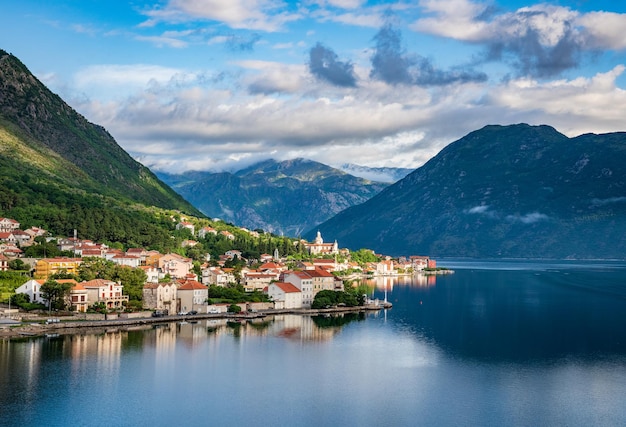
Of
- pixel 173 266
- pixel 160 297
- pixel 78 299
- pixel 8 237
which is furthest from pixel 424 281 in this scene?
pixel 78 299

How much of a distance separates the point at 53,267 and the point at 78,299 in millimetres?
11931

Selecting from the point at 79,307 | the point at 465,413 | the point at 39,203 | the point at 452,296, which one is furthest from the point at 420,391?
the point at 39,203

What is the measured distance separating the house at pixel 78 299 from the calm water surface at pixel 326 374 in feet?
29.2

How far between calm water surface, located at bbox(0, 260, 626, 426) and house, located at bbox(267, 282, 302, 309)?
20.8 feet

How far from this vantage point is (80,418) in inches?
1790

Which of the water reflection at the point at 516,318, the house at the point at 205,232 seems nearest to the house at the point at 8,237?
the house at the point at 205,232

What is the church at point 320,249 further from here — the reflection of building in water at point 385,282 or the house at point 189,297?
the house at point 189,297

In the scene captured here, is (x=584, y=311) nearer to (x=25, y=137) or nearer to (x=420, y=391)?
(x=420, y=391)

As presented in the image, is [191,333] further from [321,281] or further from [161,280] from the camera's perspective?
[321,281]

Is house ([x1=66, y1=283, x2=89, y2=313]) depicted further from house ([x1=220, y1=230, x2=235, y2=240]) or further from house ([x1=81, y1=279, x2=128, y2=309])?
house ([x1=220, y1=230, x2=235, y2=240])

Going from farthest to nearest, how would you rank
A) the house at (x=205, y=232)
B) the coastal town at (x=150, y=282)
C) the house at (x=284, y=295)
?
the house at (x=205, y=232), the house at (x=284, y=295), the coastal town at (x=150, y=282)

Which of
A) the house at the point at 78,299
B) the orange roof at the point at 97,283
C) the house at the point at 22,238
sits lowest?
the house at the point at 78,299

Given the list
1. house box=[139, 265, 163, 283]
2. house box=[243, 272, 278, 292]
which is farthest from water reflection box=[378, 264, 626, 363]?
house box=[139, 265, 163, 283]

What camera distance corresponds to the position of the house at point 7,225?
4599 inches
